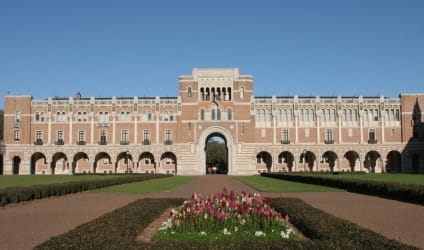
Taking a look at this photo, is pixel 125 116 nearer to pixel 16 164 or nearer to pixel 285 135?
pixel 16 164

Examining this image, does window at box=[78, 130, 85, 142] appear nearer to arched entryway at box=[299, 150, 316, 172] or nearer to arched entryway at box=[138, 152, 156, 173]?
arched entryway at box=[138, 152, 156, 173]

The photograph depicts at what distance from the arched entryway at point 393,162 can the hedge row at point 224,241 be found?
2494 inches

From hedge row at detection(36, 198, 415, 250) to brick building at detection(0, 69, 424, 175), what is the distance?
56.8 m

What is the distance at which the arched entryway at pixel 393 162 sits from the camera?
237 ft

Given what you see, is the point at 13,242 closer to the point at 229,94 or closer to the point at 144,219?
A: the point at 144,219

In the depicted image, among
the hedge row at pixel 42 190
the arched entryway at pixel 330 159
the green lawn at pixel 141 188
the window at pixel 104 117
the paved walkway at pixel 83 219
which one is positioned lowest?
the green lawn at pixel 141 188

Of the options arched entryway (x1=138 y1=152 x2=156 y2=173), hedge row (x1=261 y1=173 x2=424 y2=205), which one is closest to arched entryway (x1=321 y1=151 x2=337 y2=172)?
arched entryway (x1=138 y1=152 x2=156 y2=173)

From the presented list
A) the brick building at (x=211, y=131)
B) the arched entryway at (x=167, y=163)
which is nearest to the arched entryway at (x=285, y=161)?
the brick building at (x=211, y=131)

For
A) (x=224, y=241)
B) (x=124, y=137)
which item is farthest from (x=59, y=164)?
(x=224, y=241)

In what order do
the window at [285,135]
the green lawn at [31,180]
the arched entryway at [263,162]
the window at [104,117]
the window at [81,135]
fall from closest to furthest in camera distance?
the green lawn at [31,180], the window at [285,135], the window at [81,135], the window at [104,117], the arched entryway at [263,162]

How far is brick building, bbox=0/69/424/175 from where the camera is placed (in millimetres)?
70688

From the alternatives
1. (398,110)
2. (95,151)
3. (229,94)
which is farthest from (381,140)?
(95,151)

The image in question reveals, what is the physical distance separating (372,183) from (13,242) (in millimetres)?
21460

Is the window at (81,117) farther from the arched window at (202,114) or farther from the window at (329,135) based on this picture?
the window at (329,135)
